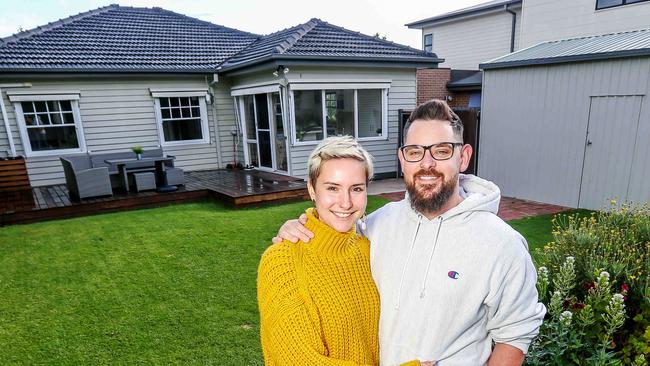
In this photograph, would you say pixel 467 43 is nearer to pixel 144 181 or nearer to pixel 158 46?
pixel 158 46

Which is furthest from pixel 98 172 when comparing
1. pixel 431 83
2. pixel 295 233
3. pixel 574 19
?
pixel 574 19

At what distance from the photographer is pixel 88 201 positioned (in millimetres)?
7176

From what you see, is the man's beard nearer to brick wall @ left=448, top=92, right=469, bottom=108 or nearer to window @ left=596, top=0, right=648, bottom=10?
window @ left=596, top=0, right=648, bottom=10

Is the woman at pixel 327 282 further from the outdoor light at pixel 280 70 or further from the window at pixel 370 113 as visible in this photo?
the window at pixel 370 113

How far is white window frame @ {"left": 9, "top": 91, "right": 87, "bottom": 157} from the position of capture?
8.48m

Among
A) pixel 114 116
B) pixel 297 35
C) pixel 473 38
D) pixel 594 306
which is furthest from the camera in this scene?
pixel 473 38

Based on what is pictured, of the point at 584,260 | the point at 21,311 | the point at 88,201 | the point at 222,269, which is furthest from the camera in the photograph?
the point at 88,201

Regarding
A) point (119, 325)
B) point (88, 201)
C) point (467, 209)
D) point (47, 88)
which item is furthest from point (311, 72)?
point (467, 209)

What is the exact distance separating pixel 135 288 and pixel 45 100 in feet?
23.5

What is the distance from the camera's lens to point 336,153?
1.43 meters

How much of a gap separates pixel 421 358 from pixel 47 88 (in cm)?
1034

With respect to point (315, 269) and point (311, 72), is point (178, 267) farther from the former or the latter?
point (311, 72)

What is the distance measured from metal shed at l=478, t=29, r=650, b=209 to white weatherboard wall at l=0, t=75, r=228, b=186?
7.39 metres

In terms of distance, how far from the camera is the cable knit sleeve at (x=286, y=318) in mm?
1217
